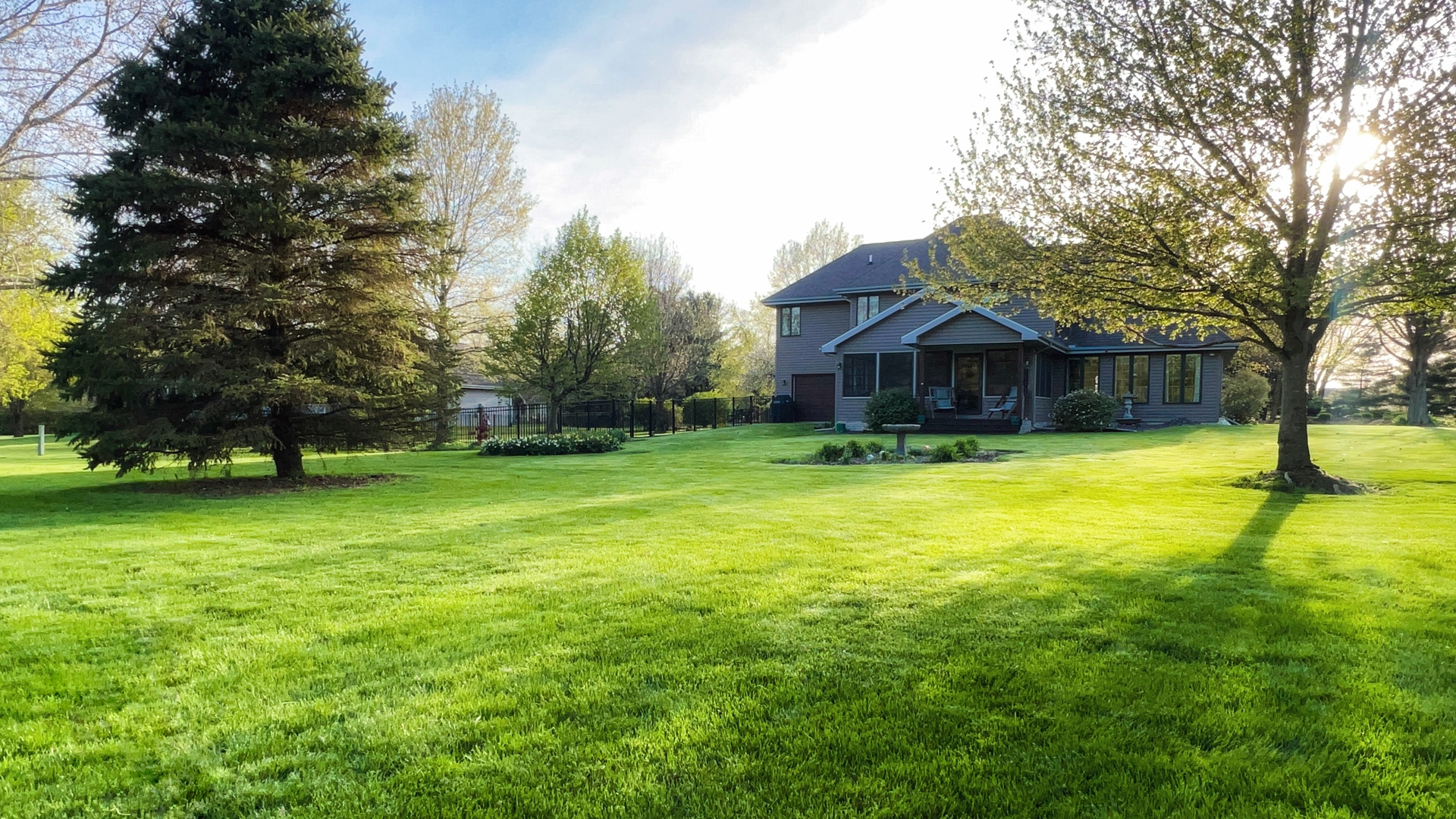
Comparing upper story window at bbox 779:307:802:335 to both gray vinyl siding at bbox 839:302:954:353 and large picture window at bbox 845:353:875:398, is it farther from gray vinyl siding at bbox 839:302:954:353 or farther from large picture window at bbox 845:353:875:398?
gray vinyl siding at bbox 839:302:954:353

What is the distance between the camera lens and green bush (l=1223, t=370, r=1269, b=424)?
89.3 ft

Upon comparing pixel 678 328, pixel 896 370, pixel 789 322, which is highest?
pixel 678 328

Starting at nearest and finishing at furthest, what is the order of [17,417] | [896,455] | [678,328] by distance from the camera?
[896,455] → [17,417] → [678,328]

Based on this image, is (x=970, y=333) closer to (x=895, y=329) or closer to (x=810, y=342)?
(x=895, y=329)

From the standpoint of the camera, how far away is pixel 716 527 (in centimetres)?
679

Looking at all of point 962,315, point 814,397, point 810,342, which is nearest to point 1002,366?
point 962,315

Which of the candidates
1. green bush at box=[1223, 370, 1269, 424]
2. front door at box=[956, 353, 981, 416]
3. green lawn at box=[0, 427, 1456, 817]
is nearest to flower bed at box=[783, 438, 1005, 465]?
green lawn at box=[0, 427, 1456, 817]

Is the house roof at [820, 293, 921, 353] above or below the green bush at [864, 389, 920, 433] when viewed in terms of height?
above

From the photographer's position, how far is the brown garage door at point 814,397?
1144 inches

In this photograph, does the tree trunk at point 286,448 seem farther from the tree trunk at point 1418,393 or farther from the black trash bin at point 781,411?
the tree trunk at point 1418,393

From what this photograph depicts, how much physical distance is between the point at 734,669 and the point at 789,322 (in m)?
27.4

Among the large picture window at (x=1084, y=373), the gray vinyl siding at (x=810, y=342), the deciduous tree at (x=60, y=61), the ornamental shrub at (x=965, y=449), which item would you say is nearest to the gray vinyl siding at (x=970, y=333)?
the large picture window at (x=1084, y=373)

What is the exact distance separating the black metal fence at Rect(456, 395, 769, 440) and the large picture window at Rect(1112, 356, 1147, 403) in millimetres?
12855

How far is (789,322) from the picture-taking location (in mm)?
30047
